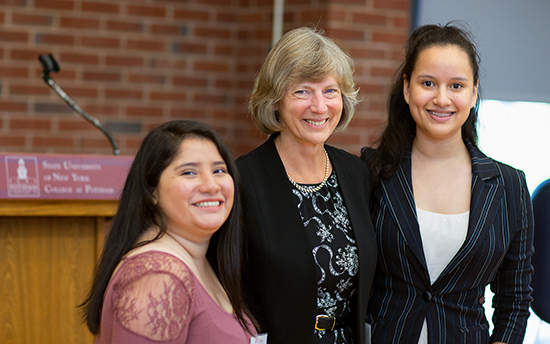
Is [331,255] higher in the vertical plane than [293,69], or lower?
lower

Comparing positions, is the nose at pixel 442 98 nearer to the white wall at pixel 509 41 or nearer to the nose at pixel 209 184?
the nose at pixel 209 184

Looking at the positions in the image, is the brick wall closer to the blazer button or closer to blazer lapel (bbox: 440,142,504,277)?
blazer lapel (bbox: 440,142,504,277)

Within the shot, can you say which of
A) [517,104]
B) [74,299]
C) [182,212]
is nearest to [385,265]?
[182,212]

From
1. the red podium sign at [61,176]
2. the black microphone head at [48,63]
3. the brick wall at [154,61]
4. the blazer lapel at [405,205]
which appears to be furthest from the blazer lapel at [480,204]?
the black microphone head at [48,63]

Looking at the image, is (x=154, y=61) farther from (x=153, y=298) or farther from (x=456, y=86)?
(x=153, y=298)

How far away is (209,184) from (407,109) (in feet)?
3.19

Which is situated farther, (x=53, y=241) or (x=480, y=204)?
(x=53, y=241)

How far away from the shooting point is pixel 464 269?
1803mm

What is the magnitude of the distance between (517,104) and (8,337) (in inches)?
116

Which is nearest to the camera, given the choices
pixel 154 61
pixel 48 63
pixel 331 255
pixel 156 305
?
pixel 156 305

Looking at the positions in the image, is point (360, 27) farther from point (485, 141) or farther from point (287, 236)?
point (287, 236)

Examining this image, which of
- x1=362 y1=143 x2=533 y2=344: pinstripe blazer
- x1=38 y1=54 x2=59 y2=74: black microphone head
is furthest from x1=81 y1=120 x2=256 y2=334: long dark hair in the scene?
x1=38 y1=54 x2=59 y2=74: black microphone head

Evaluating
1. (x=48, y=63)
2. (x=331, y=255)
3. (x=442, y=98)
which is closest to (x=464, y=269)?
(x=331, y=255)

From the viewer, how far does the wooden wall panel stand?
6.78 feet
